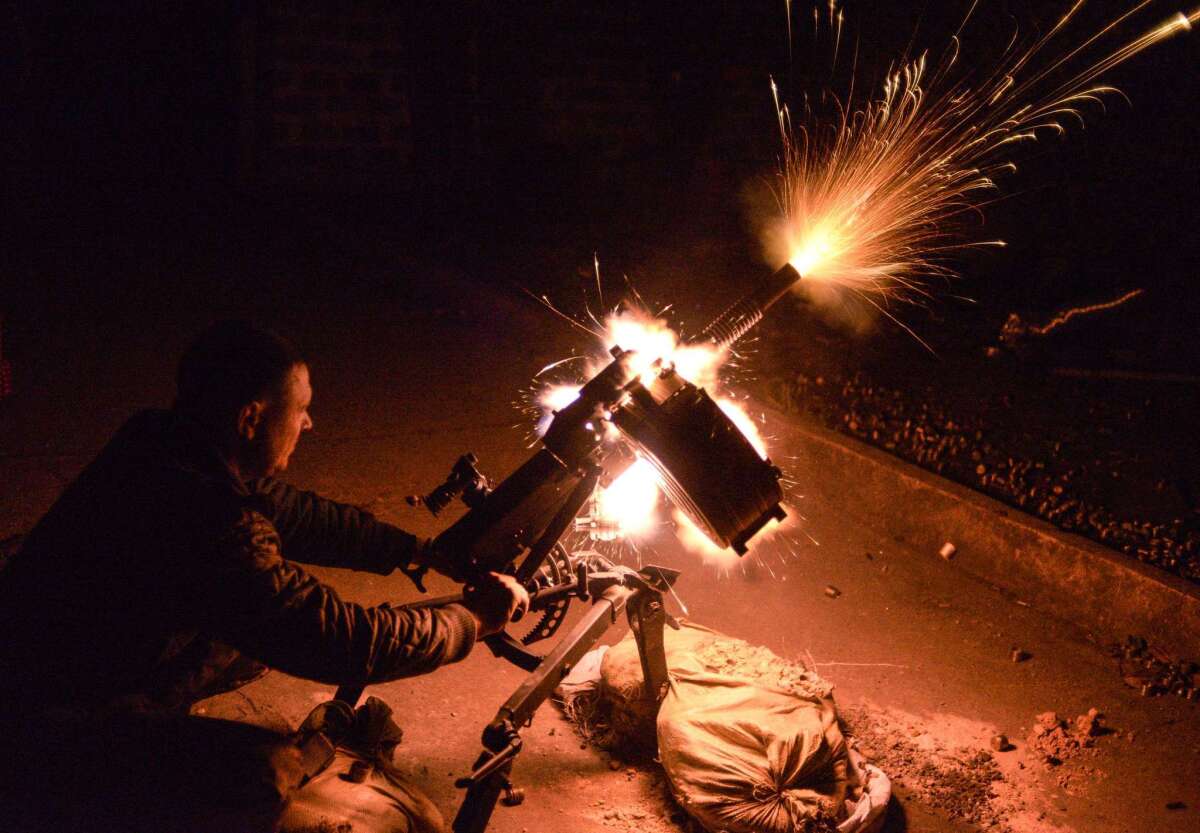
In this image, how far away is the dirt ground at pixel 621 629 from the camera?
11.8 ft

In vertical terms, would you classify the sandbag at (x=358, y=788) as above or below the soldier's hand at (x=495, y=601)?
below

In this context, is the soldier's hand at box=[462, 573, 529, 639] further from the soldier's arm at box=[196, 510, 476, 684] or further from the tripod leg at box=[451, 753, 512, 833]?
the tripod leg at box=[451, 753, 512, 833]

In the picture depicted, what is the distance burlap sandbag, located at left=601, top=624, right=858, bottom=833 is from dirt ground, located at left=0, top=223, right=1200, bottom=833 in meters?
0.28

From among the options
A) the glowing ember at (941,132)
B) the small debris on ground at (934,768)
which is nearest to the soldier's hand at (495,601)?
the small debris on ground at (934,768)

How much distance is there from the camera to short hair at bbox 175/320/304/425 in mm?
2357

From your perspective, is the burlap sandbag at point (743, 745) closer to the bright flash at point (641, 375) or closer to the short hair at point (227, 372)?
the bright flash at point (641, 375)

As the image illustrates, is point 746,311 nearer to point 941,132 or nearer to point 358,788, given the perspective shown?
point 358,788

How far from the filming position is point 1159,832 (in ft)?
11.4

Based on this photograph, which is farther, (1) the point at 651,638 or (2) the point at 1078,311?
(2) the point at 1078,311

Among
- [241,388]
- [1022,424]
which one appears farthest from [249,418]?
[1022,424]

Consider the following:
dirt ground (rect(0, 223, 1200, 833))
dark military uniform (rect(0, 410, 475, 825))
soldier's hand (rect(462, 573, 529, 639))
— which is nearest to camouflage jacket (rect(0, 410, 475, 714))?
dark military uniform (rect(0, 410, 475, 825))

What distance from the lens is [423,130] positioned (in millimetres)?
12875

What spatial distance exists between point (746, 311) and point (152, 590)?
5.78 ft

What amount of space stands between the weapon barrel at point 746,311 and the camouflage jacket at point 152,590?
1.26 metres
